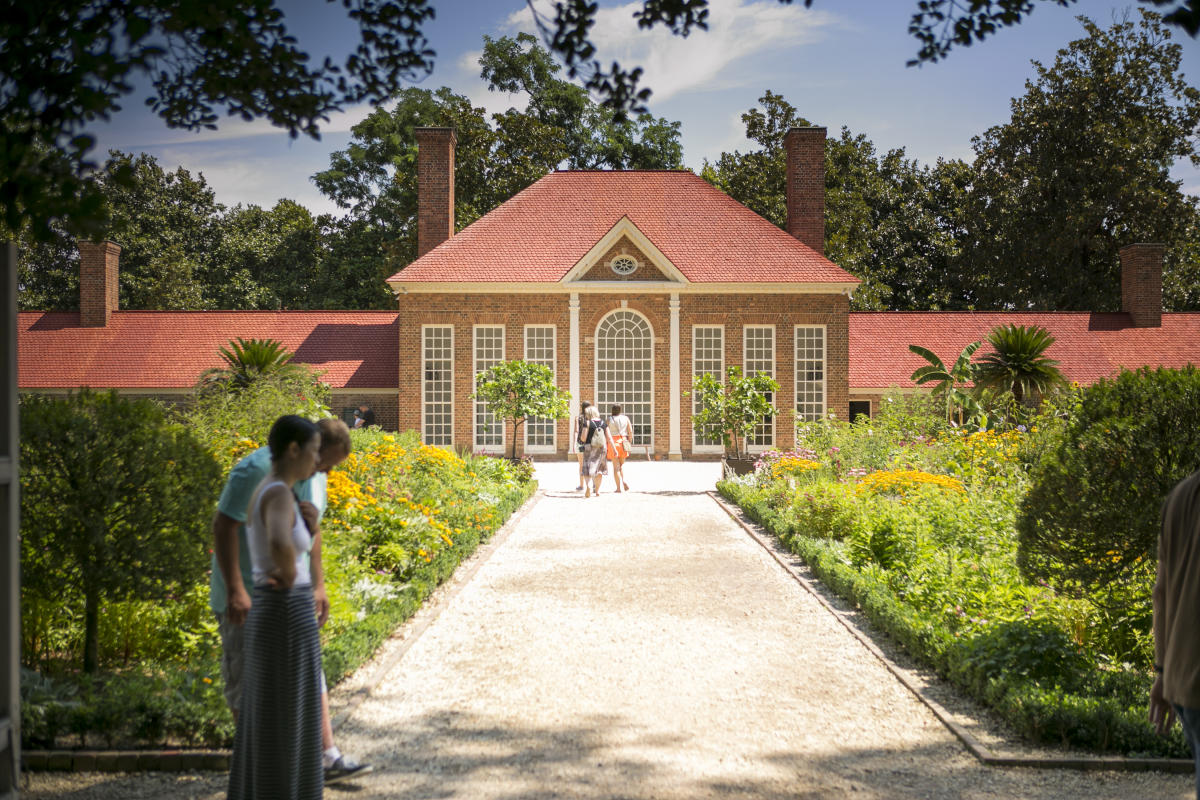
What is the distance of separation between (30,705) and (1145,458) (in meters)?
6.44

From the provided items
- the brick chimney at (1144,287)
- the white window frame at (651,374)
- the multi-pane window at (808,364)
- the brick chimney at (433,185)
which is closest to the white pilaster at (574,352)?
the white window frame at (651,374)

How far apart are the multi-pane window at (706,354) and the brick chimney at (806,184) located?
493 cm

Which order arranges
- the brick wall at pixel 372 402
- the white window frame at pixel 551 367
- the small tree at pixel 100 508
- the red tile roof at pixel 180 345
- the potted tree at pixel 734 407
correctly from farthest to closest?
the red tile roof at pixel 180 345 → the brick wall at pixel 372 402 → the white window frame at pixel 551 367 → the potted tree at pixel 734 407 → the small tree at pixel 100 508

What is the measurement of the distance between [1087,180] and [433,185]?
86.7ft

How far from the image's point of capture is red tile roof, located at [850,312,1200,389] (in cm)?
3005

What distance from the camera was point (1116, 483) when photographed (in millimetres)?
5863

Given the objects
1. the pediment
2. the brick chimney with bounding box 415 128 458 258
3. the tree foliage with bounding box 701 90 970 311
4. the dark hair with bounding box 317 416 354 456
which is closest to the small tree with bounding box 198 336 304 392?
the brick chimney with bounding box 415 128 458 258

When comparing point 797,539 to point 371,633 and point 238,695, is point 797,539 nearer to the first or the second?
point 371,633

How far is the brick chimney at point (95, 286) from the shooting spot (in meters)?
31.1

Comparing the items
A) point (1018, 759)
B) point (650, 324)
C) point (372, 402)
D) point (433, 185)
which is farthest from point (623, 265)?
point (1018, 759)

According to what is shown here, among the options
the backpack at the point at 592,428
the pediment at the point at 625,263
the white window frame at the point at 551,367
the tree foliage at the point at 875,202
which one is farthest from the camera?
the tree foliage at the point at 875,202

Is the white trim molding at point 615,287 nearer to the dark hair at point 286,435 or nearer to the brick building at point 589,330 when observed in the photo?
the brick building at point 589,330

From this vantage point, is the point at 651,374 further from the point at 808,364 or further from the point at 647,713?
the point at 647,713

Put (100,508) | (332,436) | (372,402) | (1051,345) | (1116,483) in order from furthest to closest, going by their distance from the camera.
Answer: (1051,345) < (372,402) < (1116,483) < (100,508) < (332,436)
